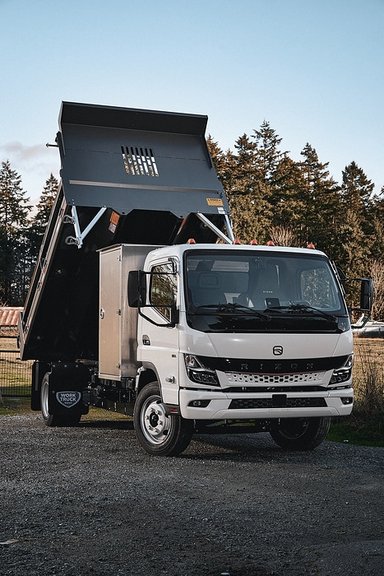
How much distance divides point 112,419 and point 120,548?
8977 millimetres

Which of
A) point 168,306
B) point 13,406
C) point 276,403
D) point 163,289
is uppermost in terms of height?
point 163,289

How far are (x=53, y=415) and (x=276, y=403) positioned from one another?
4.35 meters

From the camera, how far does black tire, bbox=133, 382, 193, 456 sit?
10578 mm

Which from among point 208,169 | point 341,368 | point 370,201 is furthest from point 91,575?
point 370,201

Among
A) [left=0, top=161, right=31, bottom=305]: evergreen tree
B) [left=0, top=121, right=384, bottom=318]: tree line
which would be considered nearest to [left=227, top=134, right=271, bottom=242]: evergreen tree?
[left=0, top=121, right=384, bottom=318]: tree line

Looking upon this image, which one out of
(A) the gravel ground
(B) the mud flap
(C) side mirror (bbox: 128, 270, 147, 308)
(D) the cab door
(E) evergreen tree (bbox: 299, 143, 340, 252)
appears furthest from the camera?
(E) evergreen tree (bbox: 299, 143, 340, 252)

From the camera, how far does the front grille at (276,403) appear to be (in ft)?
33.6

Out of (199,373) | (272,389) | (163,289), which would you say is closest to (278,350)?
(272,389)

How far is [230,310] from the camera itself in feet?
34.0

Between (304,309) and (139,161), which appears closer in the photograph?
(304,309)

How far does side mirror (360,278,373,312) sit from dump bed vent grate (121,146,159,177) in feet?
11.0

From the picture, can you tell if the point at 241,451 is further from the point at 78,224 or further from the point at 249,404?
the point at 78,224

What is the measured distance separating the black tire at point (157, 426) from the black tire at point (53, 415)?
92.6 inches

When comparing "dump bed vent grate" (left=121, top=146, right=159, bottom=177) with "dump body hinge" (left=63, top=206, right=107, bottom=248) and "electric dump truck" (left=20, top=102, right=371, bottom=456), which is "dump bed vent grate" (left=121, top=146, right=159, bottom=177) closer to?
"electric dump truck" (left=20, top=102, right=371, bottom=456)
